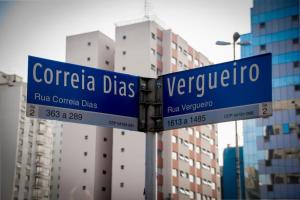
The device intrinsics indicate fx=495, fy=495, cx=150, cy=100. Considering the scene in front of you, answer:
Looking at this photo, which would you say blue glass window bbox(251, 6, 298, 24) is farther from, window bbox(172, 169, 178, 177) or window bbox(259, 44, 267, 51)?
window bbox(172, 169, 178, 177)

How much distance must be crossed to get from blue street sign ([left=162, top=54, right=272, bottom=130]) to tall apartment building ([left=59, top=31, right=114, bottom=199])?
5744 centimetres

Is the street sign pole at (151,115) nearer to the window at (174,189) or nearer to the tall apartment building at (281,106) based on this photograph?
the window at (174,189)

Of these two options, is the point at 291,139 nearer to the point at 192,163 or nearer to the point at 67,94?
the point at 192,163

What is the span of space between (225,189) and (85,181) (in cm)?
5165

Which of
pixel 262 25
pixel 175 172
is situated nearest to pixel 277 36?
pixel 262 25

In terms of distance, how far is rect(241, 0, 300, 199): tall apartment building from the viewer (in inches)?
2621

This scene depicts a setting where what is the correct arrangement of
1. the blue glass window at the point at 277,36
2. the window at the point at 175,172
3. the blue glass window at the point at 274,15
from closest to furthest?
1. the window at the point at 175,172
2. the blue glass window at the point at 277,36
3. the blue glass window at the point at 274,15

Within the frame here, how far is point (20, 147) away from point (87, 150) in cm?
2193

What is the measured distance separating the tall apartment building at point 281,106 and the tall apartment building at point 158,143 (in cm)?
950

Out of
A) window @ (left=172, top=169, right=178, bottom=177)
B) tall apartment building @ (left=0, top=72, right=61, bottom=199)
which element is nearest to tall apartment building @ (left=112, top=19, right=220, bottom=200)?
window @ (left=172, top=169, right=178, bottom=177)

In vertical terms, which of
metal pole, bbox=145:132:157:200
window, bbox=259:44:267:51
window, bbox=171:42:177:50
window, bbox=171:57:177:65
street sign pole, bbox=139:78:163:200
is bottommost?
metal pole, bbox=145:132:157:200

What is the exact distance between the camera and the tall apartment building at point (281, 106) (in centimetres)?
6656

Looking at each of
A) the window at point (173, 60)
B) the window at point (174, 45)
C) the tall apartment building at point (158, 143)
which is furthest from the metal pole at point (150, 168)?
the window at point (174, 45)

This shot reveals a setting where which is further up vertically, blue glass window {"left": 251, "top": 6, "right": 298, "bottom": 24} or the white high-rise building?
blue glass window {"left": 251, "top": 6, "right": 298, "bottom": 24}
